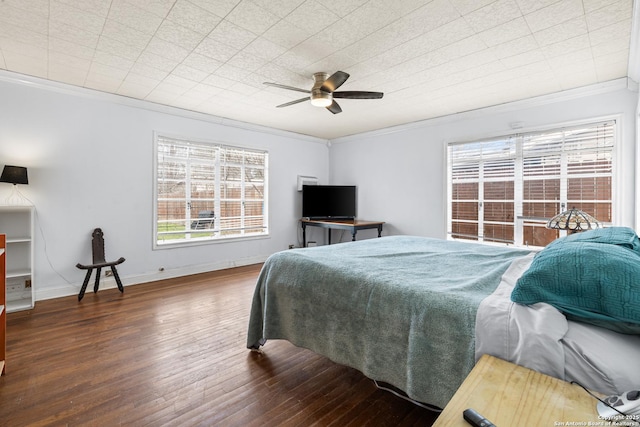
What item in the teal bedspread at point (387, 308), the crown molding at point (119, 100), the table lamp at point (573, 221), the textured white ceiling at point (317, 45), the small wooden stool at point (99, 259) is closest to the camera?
the teal bedspread at point (387, 308)

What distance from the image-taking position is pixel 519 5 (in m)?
2.08

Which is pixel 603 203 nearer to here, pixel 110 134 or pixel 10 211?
pixel 110 134

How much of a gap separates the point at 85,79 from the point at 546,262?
184 inches

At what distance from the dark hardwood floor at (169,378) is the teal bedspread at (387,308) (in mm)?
253

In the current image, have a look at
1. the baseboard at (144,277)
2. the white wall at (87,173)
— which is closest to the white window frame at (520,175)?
the baseboard at (144,277)

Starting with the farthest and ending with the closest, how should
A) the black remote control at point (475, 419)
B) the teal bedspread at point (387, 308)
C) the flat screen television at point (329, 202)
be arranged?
the flat screen television at point (329, 202)
the teal bedspread at point (387, 308)
the black remote control at point (475, 419)

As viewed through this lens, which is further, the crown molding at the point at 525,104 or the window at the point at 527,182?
the window at the point at 527,182

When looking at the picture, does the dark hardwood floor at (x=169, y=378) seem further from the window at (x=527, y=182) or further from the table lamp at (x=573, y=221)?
the window at (x=527, y=182)

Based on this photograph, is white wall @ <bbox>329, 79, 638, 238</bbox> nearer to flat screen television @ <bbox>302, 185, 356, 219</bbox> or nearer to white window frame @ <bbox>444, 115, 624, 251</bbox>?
white window frame @ <bbox>444, 115, 624, 251</bbox>

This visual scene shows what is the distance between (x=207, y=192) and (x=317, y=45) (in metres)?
3.25

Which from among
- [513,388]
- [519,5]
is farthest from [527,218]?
[513,388]

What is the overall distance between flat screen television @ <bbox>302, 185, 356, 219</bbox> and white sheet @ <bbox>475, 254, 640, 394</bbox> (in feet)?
16.0

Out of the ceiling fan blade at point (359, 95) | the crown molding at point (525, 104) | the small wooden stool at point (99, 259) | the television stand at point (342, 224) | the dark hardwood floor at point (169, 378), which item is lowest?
the dark hardwood floor at point (169, 378)

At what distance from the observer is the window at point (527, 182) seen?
3.60m
